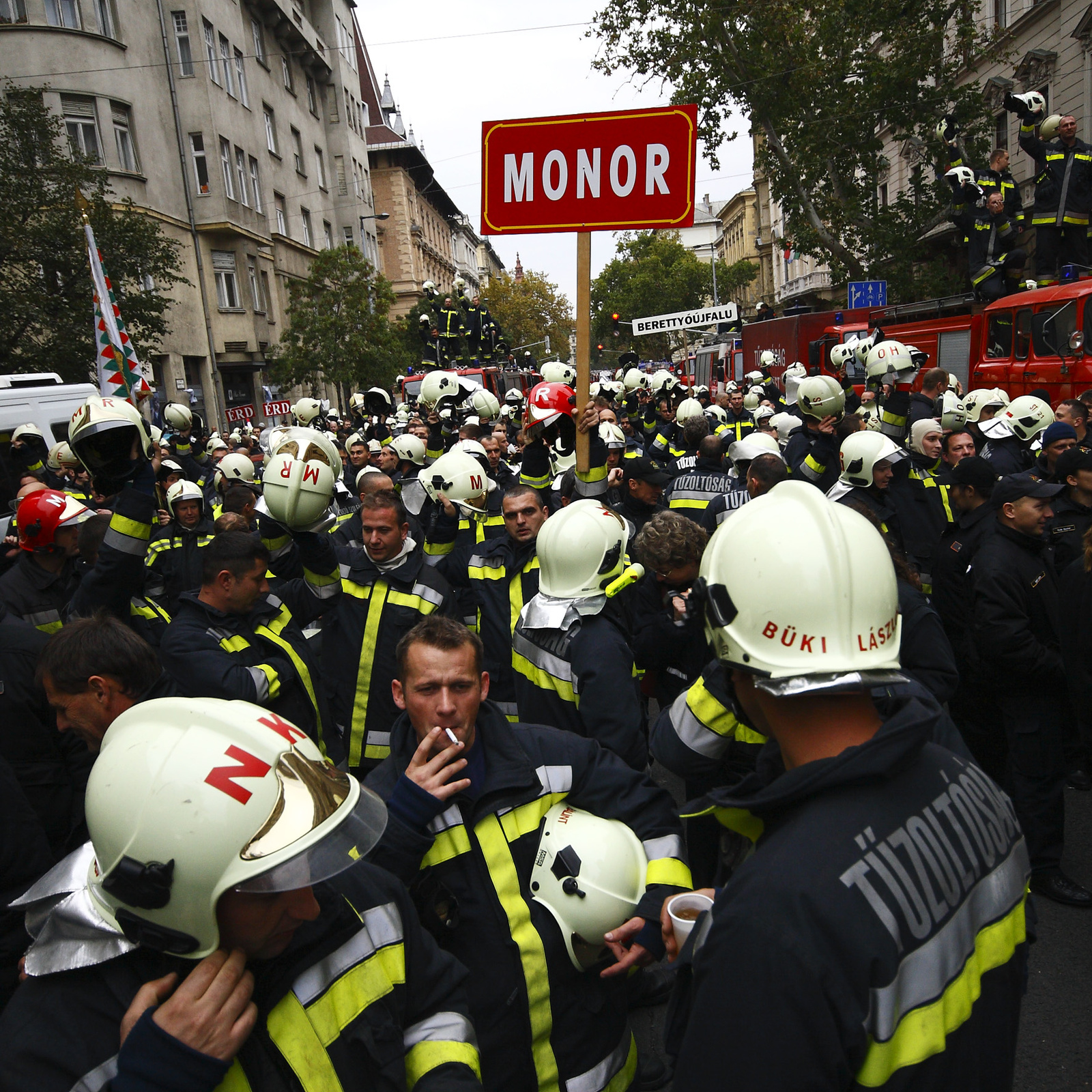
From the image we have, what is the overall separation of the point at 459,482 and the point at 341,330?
77.4 feet

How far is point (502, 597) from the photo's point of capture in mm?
4289

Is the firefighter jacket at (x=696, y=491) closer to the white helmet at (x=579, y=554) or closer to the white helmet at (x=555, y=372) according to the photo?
the white helmet at (x=579, y=554)

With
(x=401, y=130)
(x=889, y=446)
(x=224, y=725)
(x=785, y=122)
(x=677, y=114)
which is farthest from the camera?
(x=401, y=130)

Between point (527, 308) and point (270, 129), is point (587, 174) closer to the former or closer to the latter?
point (270, 129)

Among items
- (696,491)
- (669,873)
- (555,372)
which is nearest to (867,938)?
(669,873)

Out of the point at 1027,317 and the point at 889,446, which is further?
the point at 1027,317

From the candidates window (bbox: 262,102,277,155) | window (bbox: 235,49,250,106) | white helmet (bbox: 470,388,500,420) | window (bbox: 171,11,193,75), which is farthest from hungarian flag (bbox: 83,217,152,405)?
window (bbox: 262,102,277,155)

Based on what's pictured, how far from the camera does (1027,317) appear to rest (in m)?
11.4

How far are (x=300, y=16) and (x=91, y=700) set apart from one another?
4623 cm

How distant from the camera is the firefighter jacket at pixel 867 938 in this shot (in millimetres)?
1175

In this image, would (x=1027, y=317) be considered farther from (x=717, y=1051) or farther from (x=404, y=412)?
(x=717, y=1051)

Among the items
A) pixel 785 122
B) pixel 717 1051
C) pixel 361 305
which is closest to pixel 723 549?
pixel 717 1051

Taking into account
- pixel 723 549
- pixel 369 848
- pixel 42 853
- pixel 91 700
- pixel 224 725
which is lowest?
pixel 42 853

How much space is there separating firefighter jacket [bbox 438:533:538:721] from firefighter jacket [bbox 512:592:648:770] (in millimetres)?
633
